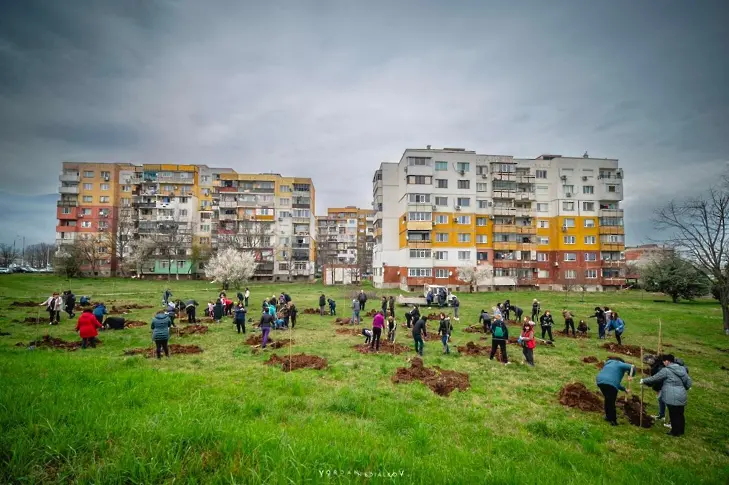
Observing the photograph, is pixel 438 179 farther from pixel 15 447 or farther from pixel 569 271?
pixel 15 447

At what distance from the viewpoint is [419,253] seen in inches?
2098

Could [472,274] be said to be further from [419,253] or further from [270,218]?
[270,218]

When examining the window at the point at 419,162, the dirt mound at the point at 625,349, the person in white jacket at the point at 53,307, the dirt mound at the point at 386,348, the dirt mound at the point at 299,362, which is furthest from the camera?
the window at the point at 419,162

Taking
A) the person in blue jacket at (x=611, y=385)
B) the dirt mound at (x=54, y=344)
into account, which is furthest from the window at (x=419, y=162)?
the person in blue jacket at (x=611, y=385)

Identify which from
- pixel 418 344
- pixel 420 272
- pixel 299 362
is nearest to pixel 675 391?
pixel 418 344

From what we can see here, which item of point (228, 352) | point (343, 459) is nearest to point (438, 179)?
point (228, 352)

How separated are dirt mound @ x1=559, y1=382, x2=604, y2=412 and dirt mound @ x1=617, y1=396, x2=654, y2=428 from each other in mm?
579

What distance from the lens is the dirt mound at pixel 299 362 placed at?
1267cm

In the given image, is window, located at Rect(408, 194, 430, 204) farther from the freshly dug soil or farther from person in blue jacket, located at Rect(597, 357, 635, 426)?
person in blue jacket, located at Rect(597, 357, 635, 426)

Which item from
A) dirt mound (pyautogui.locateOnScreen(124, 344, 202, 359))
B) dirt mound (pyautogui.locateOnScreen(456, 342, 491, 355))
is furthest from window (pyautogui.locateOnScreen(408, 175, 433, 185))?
dirt mound (pyautogui.locateOnScreen(124, 344, 202, 359))

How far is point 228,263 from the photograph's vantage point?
157ft

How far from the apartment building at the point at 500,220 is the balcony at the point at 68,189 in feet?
222

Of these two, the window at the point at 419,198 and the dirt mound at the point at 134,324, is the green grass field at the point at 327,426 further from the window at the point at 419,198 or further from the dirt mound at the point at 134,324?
the window at the point at 419,198

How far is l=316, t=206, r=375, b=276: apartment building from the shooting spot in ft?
363
